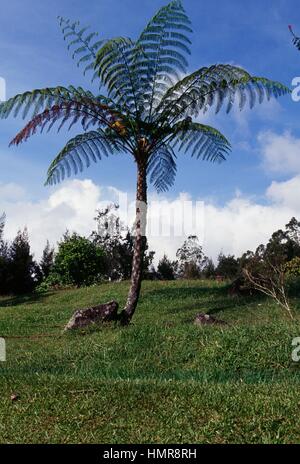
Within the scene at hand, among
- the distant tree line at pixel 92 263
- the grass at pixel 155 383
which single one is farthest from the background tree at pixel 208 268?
the grass at pixel 155 383

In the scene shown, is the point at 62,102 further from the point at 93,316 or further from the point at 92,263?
the point at 92,263

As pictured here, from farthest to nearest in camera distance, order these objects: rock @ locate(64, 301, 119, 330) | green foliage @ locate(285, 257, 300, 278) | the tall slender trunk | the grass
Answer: green foliage @ locate(285, 257, 300, 278), the tall slender trunk, rock @ locate(64, 301, 119, 330), the grass

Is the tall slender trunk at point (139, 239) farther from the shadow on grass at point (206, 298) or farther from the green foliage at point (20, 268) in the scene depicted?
the green foliage at point (20, 268)

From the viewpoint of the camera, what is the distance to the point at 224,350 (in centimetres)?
784

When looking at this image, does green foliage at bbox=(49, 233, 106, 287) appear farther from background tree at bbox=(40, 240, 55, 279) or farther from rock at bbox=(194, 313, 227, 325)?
rock at bbox=(194, 313, 227, 325)

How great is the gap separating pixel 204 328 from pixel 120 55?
6388 millimetres

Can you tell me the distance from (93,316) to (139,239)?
6.38ft

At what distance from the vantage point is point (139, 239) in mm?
12383

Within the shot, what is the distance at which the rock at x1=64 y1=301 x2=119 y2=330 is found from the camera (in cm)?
1192

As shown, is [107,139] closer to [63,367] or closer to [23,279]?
[63,367]

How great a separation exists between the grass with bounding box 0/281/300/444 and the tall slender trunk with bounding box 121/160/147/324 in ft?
3.34

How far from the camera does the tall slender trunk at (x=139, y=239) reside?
486 inches

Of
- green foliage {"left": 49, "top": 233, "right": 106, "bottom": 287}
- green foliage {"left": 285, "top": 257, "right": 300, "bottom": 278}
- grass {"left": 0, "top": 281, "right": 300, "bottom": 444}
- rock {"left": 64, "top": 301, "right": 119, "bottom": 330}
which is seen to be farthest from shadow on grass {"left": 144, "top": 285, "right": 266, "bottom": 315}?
green foliage {"left": 49, "top": 233, "right": 106, "bottom": 287}
